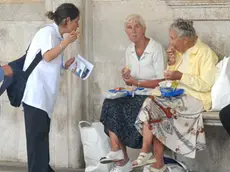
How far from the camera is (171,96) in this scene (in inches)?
253

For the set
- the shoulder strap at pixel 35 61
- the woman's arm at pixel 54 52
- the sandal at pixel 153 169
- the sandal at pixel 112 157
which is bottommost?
the sandal at pixel 153 169

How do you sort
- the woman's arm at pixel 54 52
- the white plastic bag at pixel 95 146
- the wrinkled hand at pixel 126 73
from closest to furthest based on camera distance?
the woman's arm at pixel 54 52
the wrinkled hand at pixel 126 73
the white plastic bag at pixel 95 146

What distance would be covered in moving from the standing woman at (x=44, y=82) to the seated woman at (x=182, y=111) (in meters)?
0.83

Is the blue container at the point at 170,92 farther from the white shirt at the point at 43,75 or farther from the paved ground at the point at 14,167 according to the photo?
the paved ground at the point at 14,167

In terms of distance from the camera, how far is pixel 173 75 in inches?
250

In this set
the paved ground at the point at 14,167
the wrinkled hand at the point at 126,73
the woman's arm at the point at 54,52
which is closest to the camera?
the woman's arm at the point at 54,52

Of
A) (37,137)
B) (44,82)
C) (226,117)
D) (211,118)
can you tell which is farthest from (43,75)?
(226,117)

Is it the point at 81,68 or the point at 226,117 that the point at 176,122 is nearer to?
the point at 226,117

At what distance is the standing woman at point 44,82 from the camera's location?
6340mm

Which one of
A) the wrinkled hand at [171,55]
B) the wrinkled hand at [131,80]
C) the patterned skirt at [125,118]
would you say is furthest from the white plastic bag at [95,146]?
the wrinkled hand at [171,55]

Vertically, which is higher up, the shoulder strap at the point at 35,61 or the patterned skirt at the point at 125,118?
the shoulder strap at the point at 35,61

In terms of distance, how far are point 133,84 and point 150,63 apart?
261 mm

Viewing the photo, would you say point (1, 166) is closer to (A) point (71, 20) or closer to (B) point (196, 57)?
(A) point (71, 20)

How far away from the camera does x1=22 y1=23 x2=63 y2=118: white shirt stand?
20.8ft
